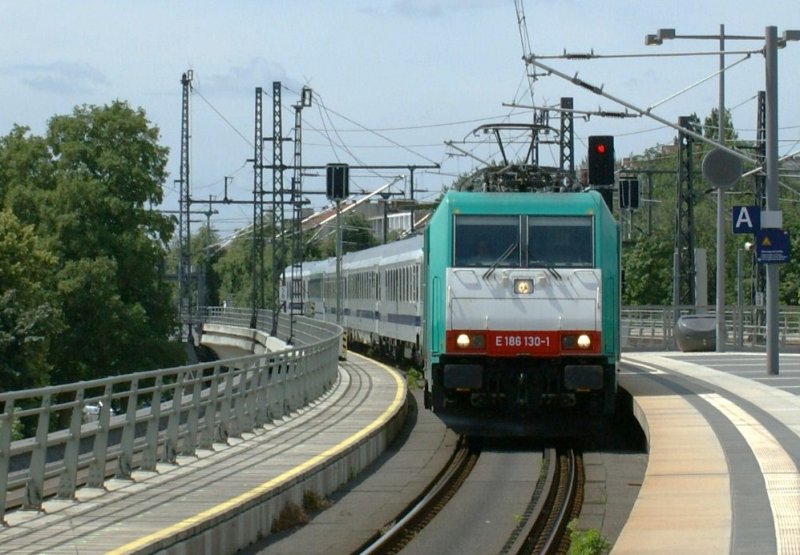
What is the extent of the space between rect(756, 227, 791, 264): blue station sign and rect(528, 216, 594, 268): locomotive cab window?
10004 mm

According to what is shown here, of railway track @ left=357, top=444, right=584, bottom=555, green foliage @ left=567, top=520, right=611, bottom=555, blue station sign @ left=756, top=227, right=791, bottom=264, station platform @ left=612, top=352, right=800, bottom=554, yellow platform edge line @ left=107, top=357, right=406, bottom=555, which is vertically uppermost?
blue station sign @ left=756, top=227, right=791, bottom=264

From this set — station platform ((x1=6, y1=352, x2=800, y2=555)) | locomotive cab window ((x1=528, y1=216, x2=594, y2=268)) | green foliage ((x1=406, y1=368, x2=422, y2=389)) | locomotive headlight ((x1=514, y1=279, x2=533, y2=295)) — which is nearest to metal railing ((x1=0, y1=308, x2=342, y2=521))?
station platform ((x1=6, y1=352, x2=800, y2=555))

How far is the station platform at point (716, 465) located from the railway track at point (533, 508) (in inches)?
39.4

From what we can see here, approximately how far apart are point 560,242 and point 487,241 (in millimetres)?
1007

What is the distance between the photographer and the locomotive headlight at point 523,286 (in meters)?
21.7

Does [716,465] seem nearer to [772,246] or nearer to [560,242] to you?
[560,242]

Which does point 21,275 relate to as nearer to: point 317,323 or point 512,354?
point 317,323

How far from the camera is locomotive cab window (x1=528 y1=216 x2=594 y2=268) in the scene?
862 inches

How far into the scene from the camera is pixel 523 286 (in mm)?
21719

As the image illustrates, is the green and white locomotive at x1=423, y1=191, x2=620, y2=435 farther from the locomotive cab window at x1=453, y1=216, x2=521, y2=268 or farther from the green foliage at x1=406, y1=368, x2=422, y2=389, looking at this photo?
the green foliage at x1=406, y1=368, x2=422, y2=389

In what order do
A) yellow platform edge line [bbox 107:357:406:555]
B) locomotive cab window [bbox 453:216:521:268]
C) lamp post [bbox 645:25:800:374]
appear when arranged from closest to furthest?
yellow platform edge line [bbox 107:357:406:555] → locomotive cab window [bbox 453:216:521:268] → lamp post [bbox 645:25:800:374]

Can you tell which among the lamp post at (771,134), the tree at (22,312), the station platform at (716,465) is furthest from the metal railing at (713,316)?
the tree at (22,312)

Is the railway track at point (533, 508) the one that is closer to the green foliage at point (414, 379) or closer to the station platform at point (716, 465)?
the station platform at point (716, 465)

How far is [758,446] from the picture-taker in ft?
57.1
